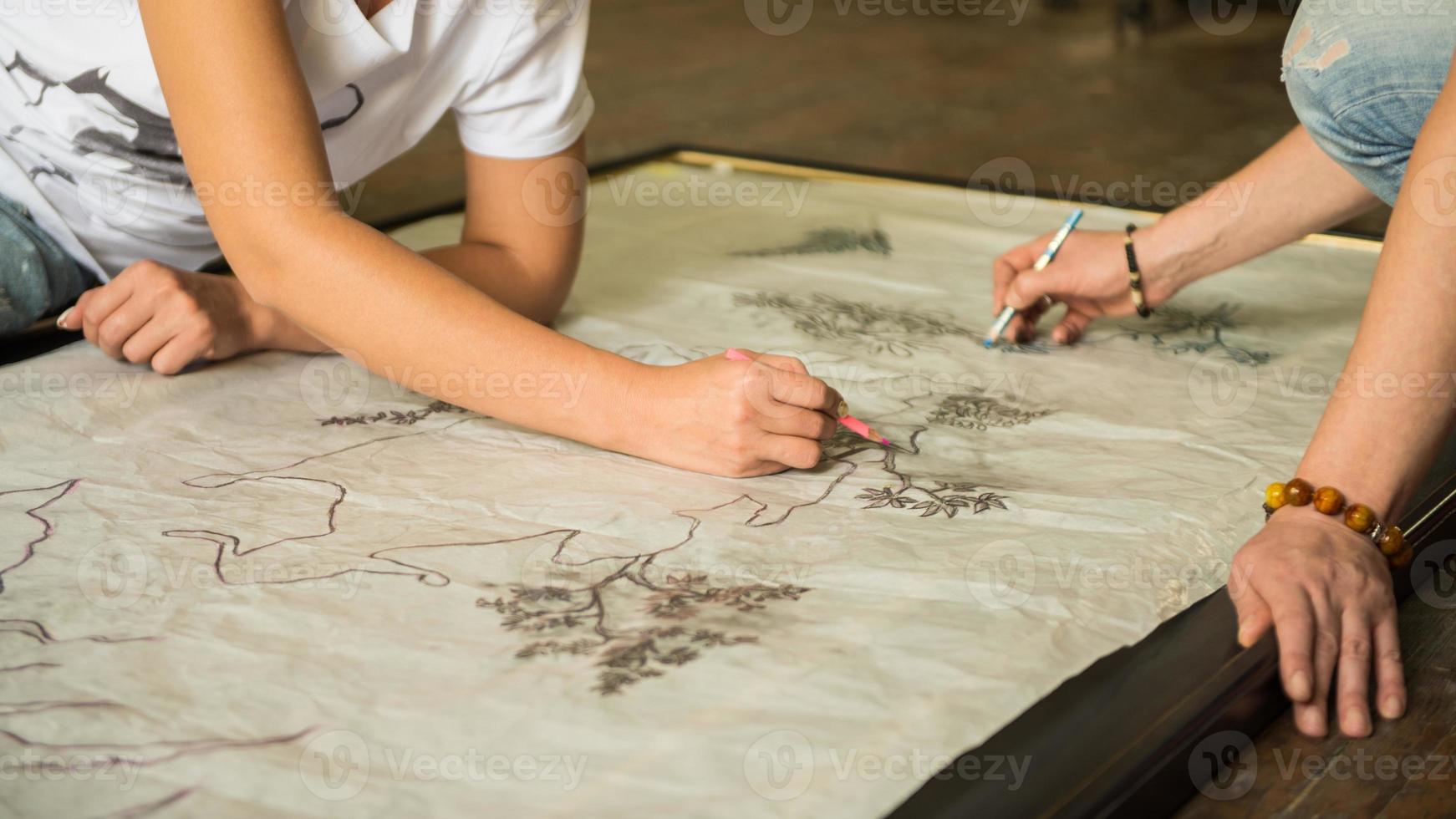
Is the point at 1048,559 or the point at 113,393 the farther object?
the point at 113,393

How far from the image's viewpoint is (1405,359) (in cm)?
65

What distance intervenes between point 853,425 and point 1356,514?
297mm

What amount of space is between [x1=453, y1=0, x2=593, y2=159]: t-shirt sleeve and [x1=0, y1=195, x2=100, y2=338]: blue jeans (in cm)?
34

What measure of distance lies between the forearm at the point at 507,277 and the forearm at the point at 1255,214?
499mm

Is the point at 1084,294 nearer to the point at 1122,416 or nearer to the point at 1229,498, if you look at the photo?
→ the point at 1122,416

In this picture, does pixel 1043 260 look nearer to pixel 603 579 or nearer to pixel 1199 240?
pixel 1199 240

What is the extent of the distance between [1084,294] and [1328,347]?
0.22m

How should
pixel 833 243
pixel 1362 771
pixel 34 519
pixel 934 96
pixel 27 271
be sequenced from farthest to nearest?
1. pixel 934 96
2. pixel 833 243
3. pixel 27 271
4. pixel 34 519
5. pixel 1362 771

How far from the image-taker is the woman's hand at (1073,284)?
1.08 meters

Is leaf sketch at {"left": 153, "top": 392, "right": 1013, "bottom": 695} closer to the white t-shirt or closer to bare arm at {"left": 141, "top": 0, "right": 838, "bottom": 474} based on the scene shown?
bare arm at {"left": 141, "top": 0, "right": 838, "bottom": 474}

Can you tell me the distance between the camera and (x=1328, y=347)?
3.59 ft

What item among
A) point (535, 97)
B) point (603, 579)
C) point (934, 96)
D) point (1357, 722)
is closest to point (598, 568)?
point (603, 579)

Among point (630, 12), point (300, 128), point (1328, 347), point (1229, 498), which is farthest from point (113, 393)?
point (630, 12)

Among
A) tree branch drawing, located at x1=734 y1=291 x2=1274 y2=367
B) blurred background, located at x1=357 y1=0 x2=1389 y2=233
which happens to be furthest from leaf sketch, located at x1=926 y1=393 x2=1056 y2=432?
blurred background, located at x1=357 y1=0 x2=1389 y2=233
